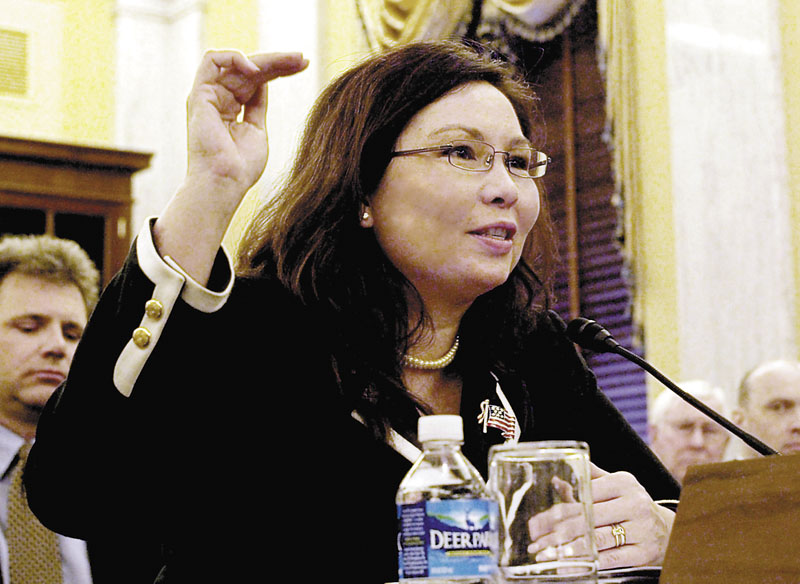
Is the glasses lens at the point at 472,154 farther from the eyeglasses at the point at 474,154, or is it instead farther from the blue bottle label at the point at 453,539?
the blue bottle label at the point at 453,539

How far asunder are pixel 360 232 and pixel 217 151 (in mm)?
419

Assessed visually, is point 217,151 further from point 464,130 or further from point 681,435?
point 681,435

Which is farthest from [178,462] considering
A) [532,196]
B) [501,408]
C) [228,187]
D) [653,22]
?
[653,22]

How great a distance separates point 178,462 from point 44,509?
0.53 feet

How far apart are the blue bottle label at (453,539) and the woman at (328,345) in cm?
27

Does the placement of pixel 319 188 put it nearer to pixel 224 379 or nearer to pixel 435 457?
pixel 224 379

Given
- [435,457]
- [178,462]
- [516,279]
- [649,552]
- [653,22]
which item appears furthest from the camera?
[653,22]

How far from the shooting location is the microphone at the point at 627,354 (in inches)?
46.5

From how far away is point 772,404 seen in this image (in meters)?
3.47

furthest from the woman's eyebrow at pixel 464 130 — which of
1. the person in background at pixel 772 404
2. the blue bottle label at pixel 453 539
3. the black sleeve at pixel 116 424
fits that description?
the person in background at pixel 772 404

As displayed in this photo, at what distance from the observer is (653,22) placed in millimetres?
4012

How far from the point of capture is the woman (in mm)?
1129

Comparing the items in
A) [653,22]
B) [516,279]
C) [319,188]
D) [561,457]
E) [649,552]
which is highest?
[653,22]

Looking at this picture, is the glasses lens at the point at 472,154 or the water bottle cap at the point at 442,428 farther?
the glasses lens at the point at 472,154
